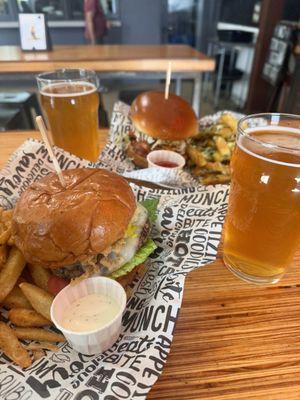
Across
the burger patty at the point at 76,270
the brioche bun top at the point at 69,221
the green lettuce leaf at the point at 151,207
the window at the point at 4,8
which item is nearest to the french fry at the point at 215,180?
the green lettuce leaf at the point at 151,207

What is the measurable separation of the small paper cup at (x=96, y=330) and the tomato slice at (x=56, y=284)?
0.29 feet

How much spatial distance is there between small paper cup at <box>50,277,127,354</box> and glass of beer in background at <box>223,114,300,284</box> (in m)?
0.47

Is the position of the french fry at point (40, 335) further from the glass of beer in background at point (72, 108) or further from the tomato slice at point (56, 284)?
→ the glass of beer in background at point (72, 108)

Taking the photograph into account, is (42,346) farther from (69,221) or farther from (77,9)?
(77,9)

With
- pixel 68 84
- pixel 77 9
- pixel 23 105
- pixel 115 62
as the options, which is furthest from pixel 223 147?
pixel 77 9

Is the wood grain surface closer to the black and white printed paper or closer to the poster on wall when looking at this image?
the poster on wall

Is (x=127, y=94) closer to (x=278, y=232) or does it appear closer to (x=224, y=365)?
(x=278, y=232)

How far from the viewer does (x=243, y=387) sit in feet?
2.78

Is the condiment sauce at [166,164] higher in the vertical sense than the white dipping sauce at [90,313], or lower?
higher

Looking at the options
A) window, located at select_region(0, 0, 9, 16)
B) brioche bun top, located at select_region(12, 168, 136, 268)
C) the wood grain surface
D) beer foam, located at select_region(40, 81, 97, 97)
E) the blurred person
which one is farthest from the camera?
window, located at select_region(0, 0, 9, 16)

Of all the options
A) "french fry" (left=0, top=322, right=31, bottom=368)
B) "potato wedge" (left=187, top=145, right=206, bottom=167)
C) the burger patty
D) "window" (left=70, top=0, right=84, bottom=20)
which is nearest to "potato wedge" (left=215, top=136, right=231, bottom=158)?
"potato wedge" (left=187, top=145, right=206, bottom=167)

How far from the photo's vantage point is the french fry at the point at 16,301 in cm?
108

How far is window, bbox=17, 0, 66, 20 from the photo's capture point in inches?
302

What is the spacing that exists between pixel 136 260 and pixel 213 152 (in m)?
1.14
